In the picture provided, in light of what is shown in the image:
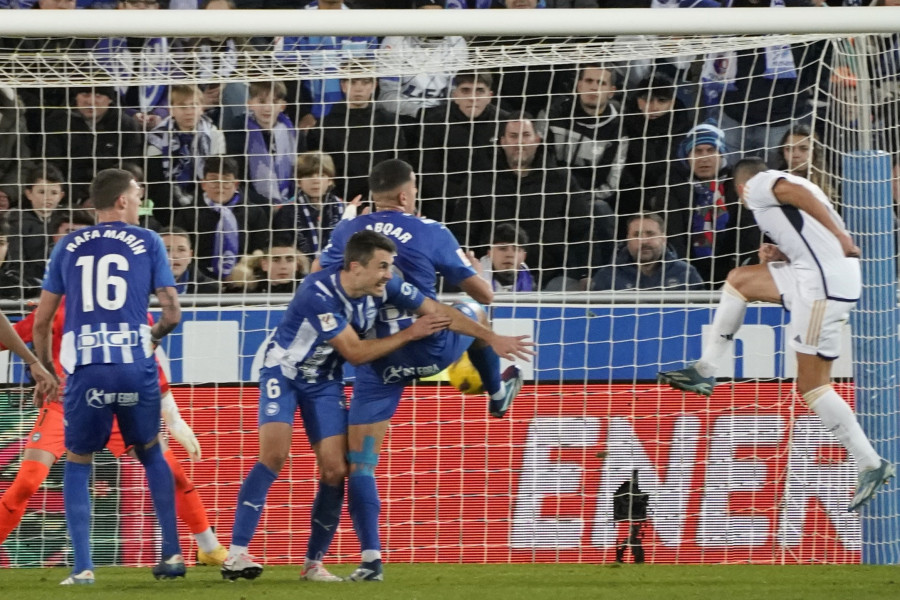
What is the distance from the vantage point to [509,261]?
8195mm

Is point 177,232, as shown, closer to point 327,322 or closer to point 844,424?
point 327,322

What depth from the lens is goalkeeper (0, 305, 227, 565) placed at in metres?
6.83

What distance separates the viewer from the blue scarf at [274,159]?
331 inches

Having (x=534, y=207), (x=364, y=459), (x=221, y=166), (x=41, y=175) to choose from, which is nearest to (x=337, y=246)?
(x=364, y=459)

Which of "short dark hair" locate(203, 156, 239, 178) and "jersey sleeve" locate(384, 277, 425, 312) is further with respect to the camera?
"short dark hair" locate(203, 156, 239, 178)

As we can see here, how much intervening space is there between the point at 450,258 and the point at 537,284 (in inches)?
83.1

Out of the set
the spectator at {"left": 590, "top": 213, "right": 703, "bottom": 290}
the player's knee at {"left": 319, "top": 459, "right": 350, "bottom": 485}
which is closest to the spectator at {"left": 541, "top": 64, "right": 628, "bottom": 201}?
the spectator at {"left": 590, "top": 213, "right": 703, "bottom": 290}

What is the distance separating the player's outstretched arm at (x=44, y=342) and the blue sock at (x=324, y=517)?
133 centimetres

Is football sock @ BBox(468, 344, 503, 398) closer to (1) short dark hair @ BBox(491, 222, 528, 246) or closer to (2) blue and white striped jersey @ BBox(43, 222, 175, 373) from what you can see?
(1) short dark hair @ BBox(491, 222, 528, 246)

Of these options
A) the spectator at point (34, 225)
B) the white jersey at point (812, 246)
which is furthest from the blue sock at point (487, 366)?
the spectator at point (34, 225)

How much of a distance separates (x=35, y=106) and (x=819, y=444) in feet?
17.7

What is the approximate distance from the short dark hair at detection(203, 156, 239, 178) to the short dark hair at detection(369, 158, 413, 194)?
199cm

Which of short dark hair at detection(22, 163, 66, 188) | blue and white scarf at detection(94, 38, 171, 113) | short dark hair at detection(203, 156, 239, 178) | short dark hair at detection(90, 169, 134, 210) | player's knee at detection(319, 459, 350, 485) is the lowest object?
player's knee at detection(319, 459, 350, 485)

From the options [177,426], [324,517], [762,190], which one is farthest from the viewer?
[177,426]
